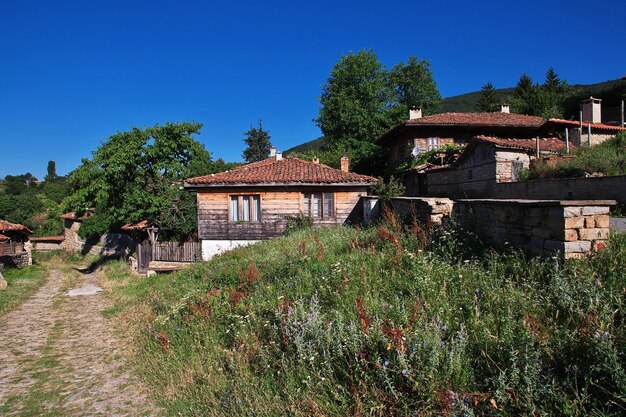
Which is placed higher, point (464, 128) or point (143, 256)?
point (464, 128)

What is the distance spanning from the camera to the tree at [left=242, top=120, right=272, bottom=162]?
159 ft

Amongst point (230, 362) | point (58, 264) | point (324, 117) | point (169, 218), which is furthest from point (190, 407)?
point (324, 117)

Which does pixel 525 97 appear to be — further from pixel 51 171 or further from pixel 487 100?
pixel 51 171

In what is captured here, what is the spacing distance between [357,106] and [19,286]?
29407mm

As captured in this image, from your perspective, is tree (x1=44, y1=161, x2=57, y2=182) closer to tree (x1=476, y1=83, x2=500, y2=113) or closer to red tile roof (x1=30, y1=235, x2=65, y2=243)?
red tile roof (x1=30, y1=235, x2=65, y2=243)

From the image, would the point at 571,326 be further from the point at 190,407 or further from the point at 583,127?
the point at 583,127

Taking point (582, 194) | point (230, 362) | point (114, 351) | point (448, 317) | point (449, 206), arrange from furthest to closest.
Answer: point (582, 194)
point (449, 206)
point (114, 351)
point (230, 362)
point (448, 317)

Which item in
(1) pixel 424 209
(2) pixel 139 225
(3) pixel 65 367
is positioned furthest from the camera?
(2) pixel 139 225

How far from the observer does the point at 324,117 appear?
122 ft

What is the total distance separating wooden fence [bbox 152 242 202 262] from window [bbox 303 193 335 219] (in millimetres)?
5789

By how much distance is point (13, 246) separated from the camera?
83.3 ft

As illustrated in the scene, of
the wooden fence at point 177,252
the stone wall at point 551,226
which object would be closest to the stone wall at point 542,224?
the stone wall at point 551,226

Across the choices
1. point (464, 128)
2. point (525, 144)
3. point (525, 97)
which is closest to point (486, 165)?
point (525, 144)

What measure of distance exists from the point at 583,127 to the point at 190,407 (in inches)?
850
